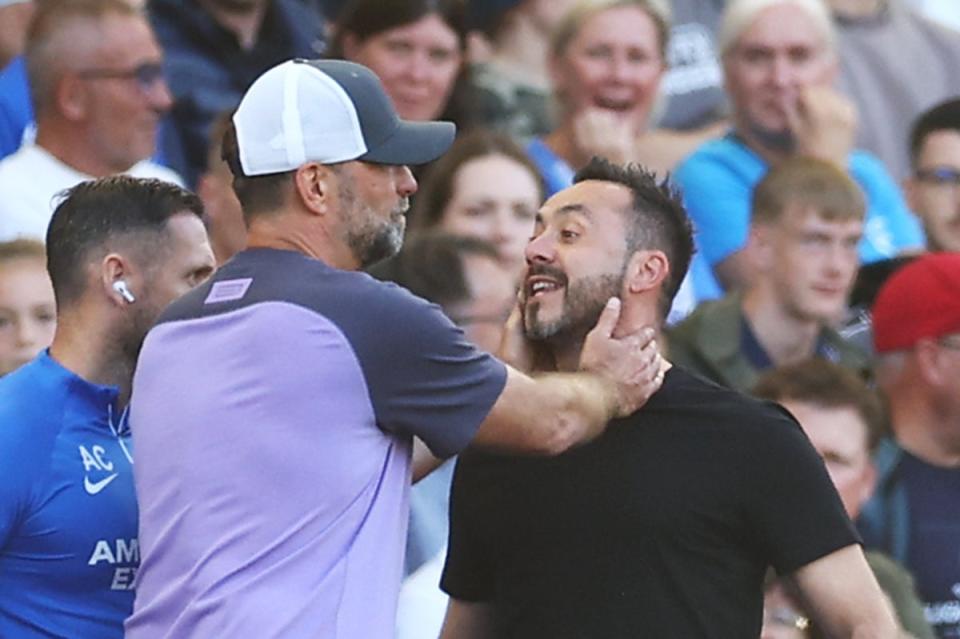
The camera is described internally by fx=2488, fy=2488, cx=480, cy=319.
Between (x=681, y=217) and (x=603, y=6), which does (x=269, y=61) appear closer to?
(x=603, y=6)

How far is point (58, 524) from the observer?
16.0ft

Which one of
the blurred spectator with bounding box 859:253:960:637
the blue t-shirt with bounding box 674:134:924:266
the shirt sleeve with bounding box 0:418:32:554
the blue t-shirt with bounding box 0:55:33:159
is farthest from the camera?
the blue t-shirt with bounding box 674:134:924:266

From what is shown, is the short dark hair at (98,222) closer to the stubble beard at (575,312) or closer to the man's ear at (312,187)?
the man's ear at (312,187)

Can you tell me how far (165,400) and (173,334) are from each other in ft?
0.41

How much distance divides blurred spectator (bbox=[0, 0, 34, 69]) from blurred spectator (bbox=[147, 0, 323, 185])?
0.42m

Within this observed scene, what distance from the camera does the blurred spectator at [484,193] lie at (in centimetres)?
754

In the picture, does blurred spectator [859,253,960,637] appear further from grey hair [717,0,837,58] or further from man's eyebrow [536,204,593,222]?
man's eyebrow [536,204,593,222]

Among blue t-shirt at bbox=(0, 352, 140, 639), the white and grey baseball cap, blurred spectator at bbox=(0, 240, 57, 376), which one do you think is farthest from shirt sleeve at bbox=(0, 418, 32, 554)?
blurred spectator at bbox=(0, 240, 57, 376)

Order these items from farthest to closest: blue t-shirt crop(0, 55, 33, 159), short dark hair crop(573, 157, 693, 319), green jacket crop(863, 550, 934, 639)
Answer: blue t-shirt crop(0, 55, 33, 159), green jacket crop(863, 550, 934, 639), short dark hair crop(573, 157, 693, 319)

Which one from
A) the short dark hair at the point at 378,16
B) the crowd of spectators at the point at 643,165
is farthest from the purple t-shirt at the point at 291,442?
the short dark hair at the point at 378,16

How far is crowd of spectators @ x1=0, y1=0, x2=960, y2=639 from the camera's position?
6.77 metres

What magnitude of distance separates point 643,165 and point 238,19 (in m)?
1.61

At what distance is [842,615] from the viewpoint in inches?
192

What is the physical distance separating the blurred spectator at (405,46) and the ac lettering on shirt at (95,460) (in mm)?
3478
